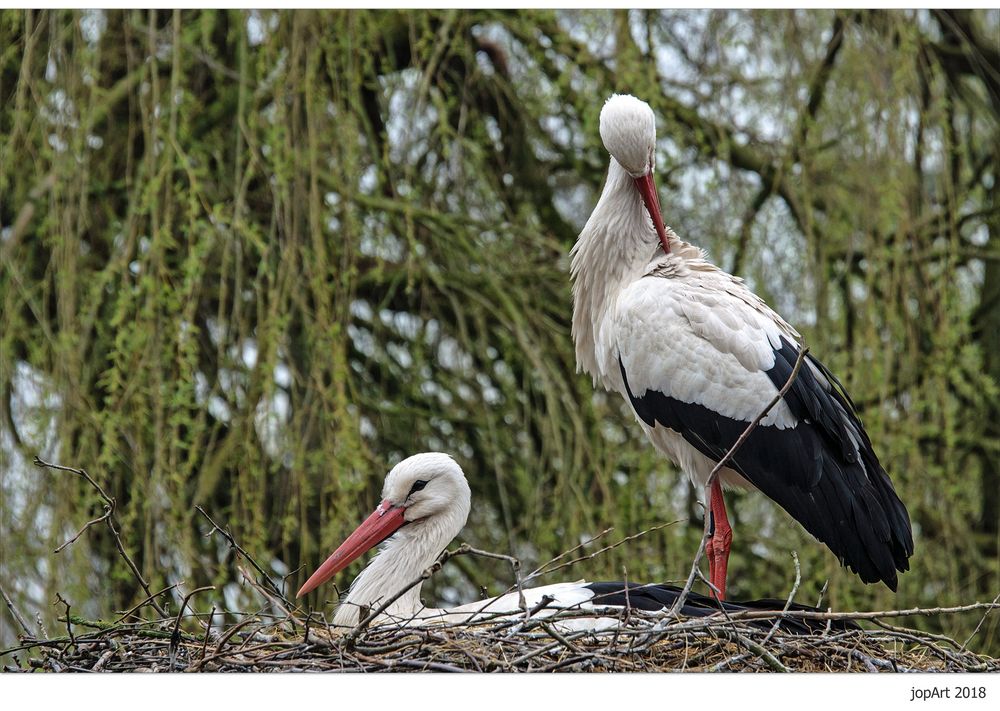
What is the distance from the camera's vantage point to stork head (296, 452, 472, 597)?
299 centimetres

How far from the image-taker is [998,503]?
12.8ft

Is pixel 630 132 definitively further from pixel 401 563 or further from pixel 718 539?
pixel 401 563

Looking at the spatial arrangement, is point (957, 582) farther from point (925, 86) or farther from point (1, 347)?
point (1, 347)

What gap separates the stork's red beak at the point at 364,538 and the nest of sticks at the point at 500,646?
0.28 metres

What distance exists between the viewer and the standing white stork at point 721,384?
9.27 ft

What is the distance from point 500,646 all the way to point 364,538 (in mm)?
646

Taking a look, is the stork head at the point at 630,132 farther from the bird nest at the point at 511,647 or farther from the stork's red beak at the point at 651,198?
the bird nest at the point at 511,647

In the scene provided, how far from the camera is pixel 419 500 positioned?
3.03m

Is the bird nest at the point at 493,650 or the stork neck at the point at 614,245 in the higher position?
the stork neck at the point at 614,245

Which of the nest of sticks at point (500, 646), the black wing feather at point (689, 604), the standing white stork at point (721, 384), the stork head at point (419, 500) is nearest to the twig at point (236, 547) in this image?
the nest of sticks at point (500, 646)

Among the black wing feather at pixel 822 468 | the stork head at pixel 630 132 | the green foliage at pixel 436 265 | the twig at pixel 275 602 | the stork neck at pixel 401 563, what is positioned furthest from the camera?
the green foliage at pixel 436 265

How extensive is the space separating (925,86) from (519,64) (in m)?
1.02

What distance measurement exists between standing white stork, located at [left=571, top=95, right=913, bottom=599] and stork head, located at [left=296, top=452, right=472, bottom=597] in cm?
40

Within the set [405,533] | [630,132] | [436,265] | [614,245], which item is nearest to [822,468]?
[614,245]
